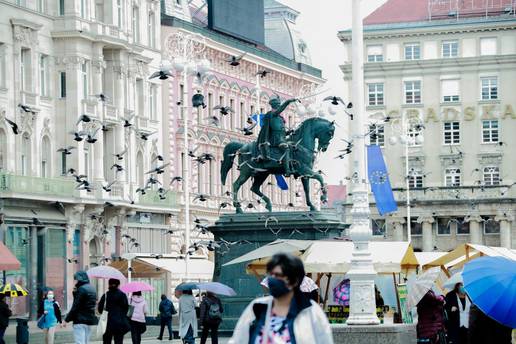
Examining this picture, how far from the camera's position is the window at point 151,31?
7019 cm

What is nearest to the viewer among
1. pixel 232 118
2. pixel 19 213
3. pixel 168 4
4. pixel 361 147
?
pixel 361 147

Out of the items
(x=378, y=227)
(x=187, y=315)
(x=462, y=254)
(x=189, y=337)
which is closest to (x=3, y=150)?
(x=189, y=337)

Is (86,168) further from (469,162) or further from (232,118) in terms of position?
(469,162)

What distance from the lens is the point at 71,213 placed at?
6053cm

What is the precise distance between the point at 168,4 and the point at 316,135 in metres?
34.9

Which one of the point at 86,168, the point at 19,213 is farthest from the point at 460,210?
the point at 19,213

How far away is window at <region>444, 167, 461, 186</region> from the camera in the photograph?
104 m

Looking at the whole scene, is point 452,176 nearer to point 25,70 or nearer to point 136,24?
point 136,24

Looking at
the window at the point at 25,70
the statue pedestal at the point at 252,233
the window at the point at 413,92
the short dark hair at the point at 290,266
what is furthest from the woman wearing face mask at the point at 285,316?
the window at the point at 413,92

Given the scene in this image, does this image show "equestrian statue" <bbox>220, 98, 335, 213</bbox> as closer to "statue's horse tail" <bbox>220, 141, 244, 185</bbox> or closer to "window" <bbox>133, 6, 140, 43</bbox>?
"statue's horse tail" <bbox>220, 141, 244, 185</bbox>

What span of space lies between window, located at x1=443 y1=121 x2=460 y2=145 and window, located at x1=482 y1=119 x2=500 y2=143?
1720 mm

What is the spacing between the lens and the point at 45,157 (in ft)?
199

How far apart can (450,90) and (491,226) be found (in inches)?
386

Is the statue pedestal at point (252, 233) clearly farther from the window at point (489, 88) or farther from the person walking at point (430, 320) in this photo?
the window at point (489, 88)
